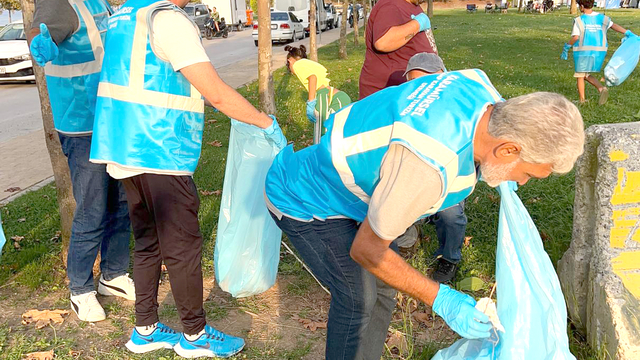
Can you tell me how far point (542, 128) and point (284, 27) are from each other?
74.1 ft

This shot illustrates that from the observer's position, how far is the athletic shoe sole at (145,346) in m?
2.86

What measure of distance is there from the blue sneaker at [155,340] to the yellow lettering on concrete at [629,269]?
83.4 inches

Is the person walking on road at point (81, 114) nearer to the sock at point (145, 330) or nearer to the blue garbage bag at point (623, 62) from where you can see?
the sock at point (145, 330)

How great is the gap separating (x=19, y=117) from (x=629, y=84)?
1012cm

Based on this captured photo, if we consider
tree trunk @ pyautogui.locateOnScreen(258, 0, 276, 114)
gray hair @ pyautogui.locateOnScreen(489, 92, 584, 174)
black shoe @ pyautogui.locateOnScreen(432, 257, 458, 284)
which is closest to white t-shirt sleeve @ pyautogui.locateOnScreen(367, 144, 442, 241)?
gray hair @ pyautogui.locateOnScreen(489, 92, 584, 174)

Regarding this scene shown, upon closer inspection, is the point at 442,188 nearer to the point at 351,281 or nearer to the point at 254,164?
the point at 351,281

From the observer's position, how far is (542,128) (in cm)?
161

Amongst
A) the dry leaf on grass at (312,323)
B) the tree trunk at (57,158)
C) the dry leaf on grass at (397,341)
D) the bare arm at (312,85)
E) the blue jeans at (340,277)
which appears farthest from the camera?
the bare arm at (312,85)

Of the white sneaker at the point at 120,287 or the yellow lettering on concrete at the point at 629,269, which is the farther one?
the white sneaker at the point at 120,287

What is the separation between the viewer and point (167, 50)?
2367 mm

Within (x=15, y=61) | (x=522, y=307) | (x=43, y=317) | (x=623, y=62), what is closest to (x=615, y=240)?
(x=522, y=307)

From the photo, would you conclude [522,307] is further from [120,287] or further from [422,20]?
[120,287]

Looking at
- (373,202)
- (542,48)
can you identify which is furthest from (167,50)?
(542,48)

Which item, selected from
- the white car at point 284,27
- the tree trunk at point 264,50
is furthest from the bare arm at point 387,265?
the white car at point 284,27
